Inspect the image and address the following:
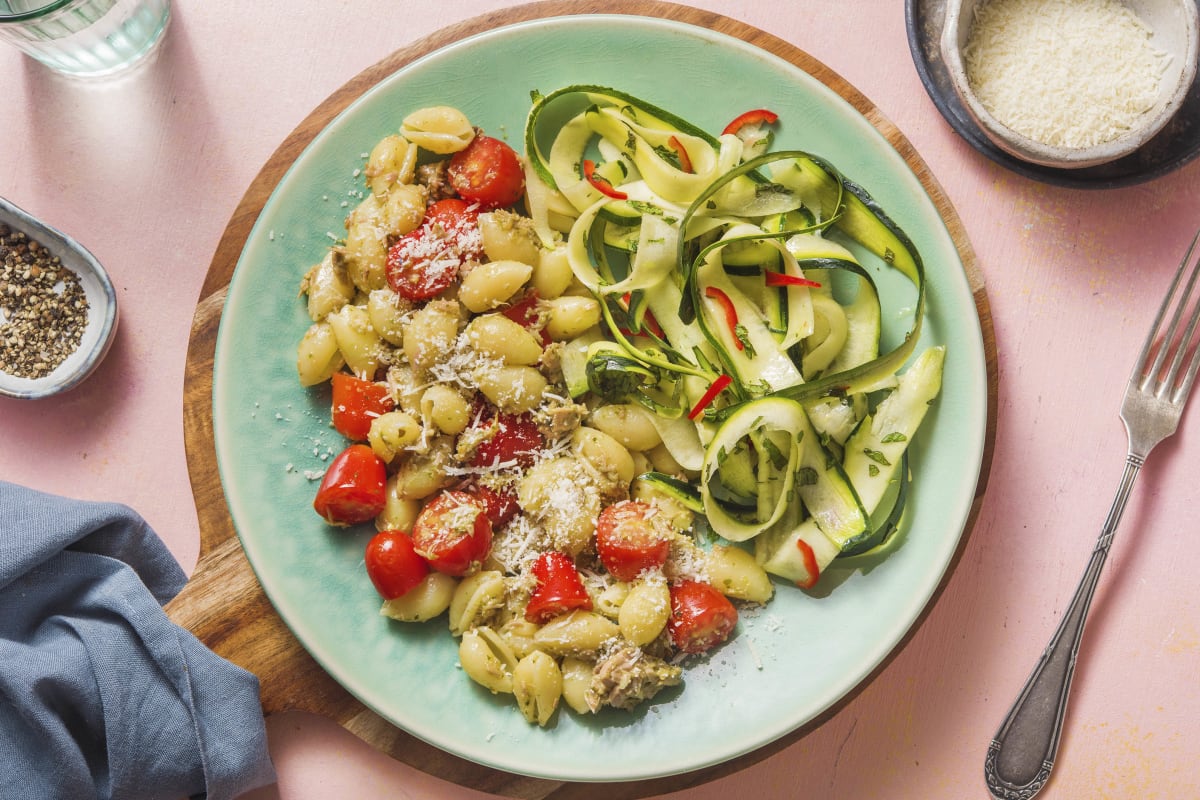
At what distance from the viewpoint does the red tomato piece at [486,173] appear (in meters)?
2.01

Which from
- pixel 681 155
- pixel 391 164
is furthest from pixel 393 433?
pixel 681 155

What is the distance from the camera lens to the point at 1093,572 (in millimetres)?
2188

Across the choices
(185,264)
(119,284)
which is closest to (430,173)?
(185,264)

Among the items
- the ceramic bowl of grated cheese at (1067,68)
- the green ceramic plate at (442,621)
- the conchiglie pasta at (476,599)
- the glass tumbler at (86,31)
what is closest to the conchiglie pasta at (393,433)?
the green ceramic plate at (442,621)

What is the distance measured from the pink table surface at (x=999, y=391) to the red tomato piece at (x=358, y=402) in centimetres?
63

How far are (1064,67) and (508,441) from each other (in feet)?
5.21

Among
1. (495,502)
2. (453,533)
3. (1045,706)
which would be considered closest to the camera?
(453,533)

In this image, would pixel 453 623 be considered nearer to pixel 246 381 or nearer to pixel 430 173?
pixel 246 381

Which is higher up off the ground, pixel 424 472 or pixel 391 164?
pixel 391 164

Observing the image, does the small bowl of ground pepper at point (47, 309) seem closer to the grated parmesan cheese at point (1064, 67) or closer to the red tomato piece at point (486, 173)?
the red tomato piece at point (486, 173)

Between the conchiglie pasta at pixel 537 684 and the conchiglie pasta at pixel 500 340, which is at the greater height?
the conchiglie pasta at pixel 500 340

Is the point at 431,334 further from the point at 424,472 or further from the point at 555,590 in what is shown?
the point at 555,590

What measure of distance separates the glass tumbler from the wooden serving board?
0.50 metres

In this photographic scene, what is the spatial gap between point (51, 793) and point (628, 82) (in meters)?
2.04
